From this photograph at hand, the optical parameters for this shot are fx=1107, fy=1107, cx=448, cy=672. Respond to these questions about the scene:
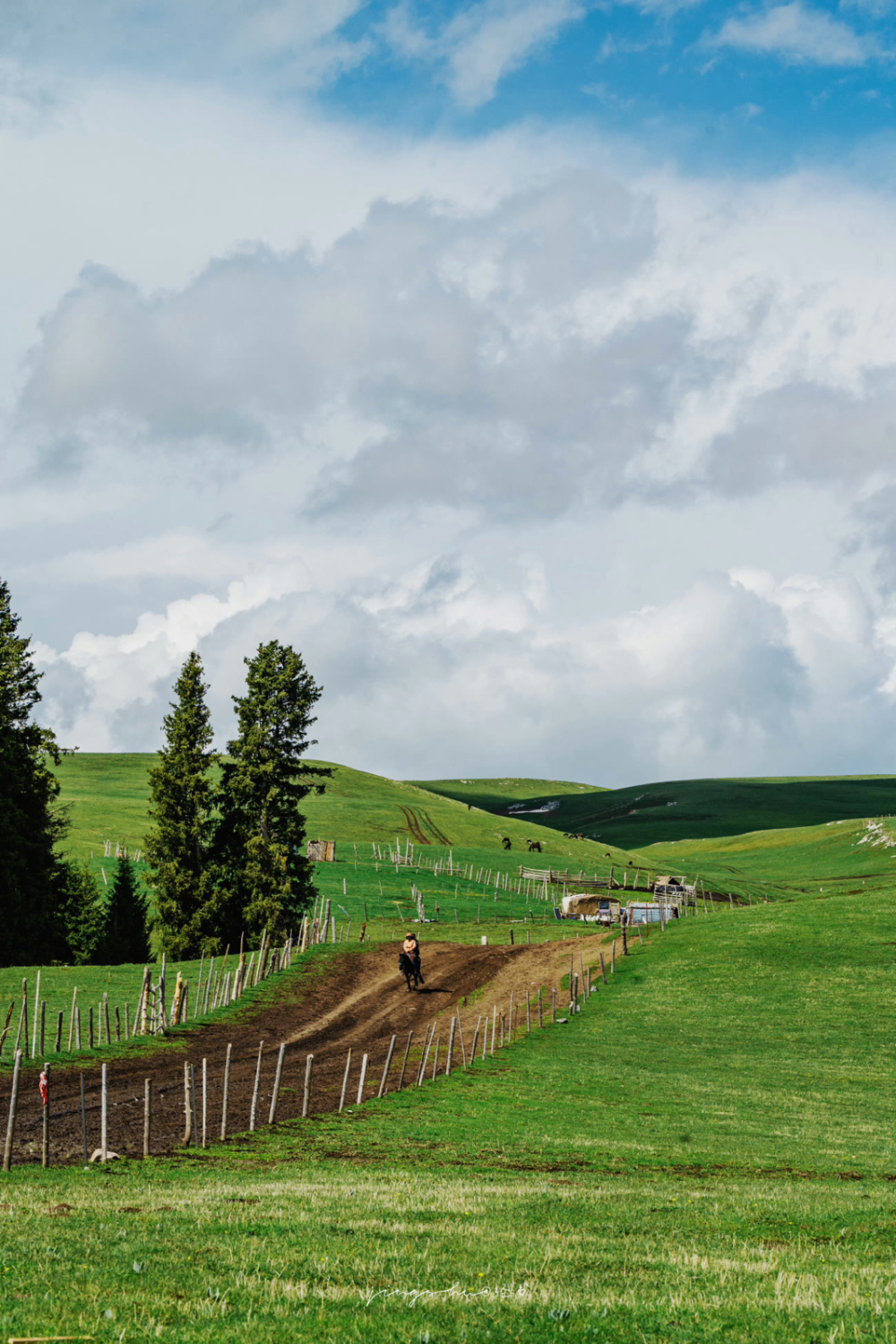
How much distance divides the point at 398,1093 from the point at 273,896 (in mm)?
39871

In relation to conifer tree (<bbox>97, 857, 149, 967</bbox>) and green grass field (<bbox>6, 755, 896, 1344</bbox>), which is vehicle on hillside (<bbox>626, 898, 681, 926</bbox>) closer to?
green grass field (<bbox>6, 755, 896, 1344</bbox>)

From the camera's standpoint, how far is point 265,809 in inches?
3076

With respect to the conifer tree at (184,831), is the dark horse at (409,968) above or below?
below

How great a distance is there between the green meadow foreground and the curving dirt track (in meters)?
3.00

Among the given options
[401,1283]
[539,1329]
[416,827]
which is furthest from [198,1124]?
[416,827]

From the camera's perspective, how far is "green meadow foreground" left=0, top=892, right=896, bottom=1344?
10.9 m

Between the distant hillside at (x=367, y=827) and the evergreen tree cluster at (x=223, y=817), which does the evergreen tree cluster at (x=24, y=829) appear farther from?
the distant hillside at (x=367, y=827)

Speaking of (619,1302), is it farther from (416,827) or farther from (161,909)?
(416,827)

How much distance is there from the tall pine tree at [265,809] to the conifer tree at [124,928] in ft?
41.7

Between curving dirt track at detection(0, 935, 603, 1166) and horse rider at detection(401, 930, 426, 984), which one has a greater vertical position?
horse rider at detection(401, 930, 426, 984)

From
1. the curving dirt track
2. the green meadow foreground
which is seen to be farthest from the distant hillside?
the green meadow foreground

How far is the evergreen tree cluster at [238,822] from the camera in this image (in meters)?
76.6

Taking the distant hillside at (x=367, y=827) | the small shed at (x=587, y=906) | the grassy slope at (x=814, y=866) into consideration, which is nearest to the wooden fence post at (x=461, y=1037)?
the small shed at (x=587, y=906)

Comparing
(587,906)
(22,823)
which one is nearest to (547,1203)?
(22,823)
